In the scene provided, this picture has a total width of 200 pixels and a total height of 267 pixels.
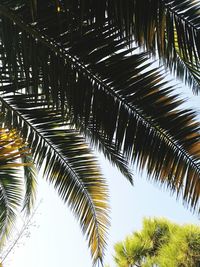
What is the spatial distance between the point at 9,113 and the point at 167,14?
6.36 ft

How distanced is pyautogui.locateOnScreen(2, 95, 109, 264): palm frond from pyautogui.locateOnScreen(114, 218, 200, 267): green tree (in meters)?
4.04

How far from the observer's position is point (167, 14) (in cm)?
214

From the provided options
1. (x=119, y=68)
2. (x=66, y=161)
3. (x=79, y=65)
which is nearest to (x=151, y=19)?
(x=119, y=68)

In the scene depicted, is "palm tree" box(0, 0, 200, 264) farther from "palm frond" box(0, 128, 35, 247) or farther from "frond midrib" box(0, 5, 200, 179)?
"palm frond" box(0, 128, 35, 247)

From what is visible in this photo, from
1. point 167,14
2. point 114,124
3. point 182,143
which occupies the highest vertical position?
point 167,14

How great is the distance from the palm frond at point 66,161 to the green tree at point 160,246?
13.3ft

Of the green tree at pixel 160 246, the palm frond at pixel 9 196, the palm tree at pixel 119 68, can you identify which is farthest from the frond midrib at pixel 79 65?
the green tree at pixel 160 246

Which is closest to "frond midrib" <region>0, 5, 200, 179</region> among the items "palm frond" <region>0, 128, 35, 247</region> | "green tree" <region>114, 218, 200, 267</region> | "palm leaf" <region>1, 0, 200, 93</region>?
"palm leaf" <region>1, 0, 200, 93</region>

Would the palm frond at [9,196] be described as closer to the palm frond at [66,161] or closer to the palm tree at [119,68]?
the palm frond at [66,161]

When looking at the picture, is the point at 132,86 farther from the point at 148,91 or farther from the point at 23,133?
the point at 23,133

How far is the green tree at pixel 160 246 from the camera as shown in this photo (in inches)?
312

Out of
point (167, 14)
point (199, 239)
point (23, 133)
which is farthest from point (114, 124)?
point (199, 239)

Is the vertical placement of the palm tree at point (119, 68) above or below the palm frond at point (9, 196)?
above

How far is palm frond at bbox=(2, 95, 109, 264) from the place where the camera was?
3.53 meters
